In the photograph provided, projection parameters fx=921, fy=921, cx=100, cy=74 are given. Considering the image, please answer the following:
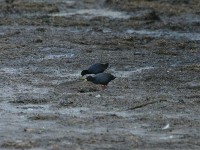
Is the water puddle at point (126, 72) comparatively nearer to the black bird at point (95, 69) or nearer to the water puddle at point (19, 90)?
the black bird at point (95, 69)

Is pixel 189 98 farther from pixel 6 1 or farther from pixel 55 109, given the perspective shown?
pixel 6 1

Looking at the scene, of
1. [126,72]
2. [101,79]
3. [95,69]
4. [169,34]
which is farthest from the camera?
[169,34]

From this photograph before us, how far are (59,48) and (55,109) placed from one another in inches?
263

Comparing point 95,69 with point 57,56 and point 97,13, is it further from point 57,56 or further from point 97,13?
point 97,13

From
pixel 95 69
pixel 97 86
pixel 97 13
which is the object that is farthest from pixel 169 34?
pixel 97 86

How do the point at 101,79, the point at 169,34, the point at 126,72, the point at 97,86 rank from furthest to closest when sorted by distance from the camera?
the point at 169,34 → the point at 126,72 → the point at 97,86 → the point at 101,79

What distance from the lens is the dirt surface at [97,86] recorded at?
1084cm

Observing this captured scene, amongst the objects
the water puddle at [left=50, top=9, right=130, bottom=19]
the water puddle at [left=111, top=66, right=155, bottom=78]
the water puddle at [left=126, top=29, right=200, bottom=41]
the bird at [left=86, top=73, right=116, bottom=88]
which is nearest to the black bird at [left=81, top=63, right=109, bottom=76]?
the water puddle at [left=111, top=66, right=155, bottom=78]

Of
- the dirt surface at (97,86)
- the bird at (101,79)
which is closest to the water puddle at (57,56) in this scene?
the dirt surface at (97,86)

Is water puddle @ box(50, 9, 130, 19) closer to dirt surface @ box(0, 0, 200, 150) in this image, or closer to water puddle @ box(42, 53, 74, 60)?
dirt surface @ box(0, 0, 200, 150)

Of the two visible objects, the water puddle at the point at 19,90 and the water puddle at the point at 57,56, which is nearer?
the water puddle at the point at 19,90

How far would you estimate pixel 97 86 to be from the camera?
47.5 feet

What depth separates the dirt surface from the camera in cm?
1084

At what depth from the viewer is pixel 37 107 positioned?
1282 centimetres
